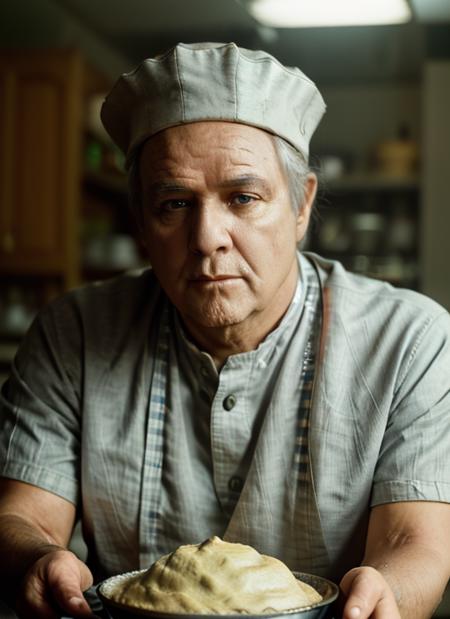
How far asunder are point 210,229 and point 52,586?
1.82 feet

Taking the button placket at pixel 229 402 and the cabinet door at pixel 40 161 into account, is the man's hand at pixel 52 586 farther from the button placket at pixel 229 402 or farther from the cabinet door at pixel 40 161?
the cabinet door at pixel 40 161

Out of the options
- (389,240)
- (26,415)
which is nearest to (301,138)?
(26,415)

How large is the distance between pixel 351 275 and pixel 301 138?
29cm

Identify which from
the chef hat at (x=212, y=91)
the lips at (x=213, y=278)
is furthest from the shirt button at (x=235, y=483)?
the chef hat at (x=212, y=91)

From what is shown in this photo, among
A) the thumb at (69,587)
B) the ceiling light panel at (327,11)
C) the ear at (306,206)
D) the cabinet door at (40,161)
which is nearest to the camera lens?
the thumb at (69,587)

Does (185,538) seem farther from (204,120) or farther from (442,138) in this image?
(442,138)

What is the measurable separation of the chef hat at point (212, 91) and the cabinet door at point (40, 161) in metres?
3.44

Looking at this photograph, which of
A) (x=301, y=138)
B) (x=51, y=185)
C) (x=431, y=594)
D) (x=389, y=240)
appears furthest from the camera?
(x=389, y=240)

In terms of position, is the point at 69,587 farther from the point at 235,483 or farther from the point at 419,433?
the point at 419,433

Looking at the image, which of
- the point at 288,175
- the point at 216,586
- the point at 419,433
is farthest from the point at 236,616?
the point at 288,175

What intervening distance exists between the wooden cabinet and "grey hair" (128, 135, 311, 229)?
3315 millimetres

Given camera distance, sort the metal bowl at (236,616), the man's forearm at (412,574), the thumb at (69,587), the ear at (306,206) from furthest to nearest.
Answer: the ear at (306,206)
the man's forearm at (412,574)
the thumb at (69,587)
the metal bowl at (236,616)

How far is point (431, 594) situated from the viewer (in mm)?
1198

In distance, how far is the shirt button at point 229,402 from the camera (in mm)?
1473
